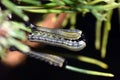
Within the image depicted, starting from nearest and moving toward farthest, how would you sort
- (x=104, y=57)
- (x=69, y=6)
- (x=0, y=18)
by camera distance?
(x=0, y=18) → (x=69, y=6) → (x=104, y=57)

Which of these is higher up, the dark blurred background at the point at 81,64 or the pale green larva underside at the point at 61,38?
the pale green larva underside at the point at 61,38

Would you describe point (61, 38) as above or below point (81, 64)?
above

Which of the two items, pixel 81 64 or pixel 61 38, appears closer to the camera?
pixel 61 38

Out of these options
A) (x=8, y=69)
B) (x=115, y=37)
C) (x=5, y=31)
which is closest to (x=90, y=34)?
(x=115, y=37)

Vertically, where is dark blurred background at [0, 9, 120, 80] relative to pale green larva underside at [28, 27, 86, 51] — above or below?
below

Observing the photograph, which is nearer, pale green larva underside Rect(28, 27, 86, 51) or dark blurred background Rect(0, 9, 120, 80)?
pale green larva underside Rect(28, 27, 86, 51)

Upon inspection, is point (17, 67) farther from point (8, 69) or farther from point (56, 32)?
point (56, 32)

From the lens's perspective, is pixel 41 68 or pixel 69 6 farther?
pixel 41 68

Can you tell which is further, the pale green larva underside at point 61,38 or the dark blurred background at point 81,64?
the dark blurred background at point 81,64
